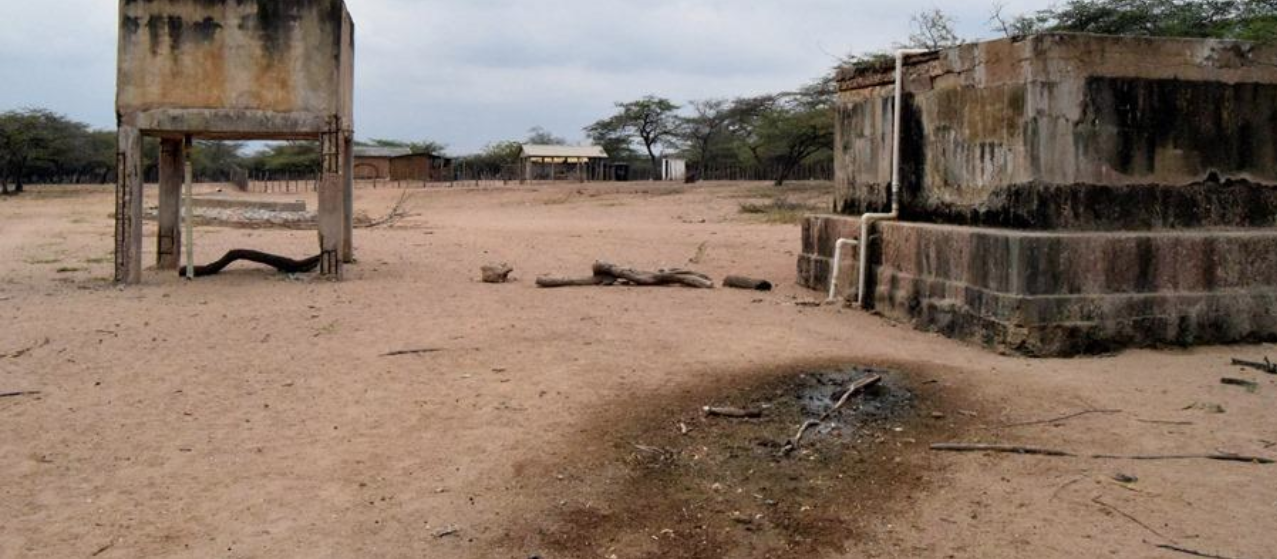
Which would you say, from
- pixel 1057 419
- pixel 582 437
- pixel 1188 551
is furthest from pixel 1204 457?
pixel 582 437

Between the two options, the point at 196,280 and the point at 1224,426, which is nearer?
the point at 1224,426

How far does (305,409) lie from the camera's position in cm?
632

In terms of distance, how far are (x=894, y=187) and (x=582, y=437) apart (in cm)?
525

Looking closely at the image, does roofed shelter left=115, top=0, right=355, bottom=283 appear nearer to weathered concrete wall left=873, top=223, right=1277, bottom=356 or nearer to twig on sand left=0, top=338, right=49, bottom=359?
twig on sand left=0, top=338, right=49, bottom=359

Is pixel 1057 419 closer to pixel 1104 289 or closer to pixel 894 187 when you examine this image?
pixel 1104 289

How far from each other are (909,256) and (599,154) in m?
48.7

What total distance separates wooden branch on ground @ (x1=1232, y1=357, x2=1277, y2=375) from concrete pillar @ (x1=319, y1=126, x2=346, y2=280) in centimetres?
941

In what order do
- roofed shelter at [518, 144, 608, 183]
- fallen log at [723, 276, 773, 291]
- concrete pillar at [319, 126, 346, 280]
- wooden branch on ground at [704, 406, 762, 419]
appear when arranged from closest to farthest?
1. wooden branch on ground at [704, 406, 762, 419]
2. fallen log at [723, 276, 773, 291]
3. concrete pillar at [319, 126, 346, 280]
4. roofed shelter at [518, 144, 608, 183]

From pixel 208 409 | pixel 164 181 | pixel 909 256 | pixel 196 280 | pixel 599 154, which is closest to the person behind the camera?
pixel 208 409

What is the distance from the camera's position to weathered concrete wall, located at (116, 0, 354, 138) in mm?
11898

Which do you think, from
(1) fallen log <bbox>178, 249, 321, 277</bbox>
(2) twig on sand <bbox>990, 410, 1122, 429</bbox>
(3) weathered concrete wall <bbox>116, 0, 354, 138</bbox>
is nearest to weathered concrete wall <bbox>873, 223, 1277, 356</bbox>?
Answer: (2) twig on sand <bbox>990, 410, 1122, 429</bbox>

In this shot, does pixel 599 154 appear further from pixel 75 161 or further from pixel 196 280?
pixel 196 280

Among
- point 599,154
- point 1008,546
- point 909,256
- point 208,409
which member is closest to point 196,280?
point 208,409

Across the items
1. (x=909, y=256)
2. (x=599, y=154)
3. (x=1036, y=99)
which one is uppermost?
(x=599, y=154)
